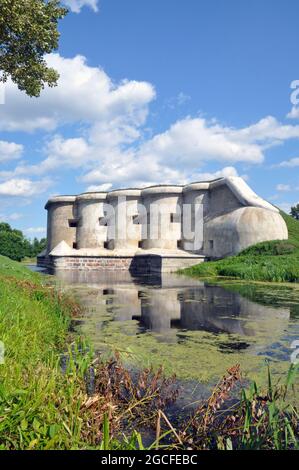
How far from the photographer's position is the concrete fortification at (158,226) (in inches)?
1097

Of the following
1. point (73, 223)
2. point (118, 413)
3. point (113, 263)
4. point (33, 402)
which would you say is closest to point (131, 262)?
point (113, 263)

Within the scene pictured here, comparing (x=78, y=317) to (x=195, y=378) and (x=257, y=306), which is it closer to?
(x=195, y=378)

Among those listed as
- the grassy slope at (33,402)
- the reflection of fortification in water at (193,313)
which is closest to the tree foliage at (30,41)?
the reflection of fortification in water at (193,313)

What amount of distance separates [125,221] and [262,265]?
1851 centimetres

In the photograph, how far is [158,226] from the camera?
3538cm

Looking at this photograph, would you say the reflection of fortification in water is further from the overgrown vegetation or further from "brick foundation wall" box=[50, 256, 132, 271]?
"brick foundation wall" box=[50, 256, 132, 271]

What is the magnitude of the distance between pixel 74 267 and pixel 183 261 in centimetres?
983

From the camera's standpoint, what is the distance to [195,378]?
436cm

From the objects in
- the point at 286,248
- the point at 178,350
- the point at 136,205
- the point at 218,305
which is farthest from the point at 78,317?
the point at 136,205

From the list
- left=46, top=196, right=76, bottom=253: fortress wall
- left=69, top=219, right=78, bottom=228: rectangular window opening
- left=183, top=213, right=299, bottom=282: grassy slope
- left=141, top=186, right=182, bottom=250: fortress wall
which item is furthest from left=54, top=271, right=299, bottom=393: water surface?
left=69, top=219, right=78, bottom=228: rectangular window opening

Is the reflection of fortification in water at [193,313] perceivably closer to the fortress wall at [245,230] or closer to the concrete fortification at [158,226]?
the fortress wall at [245,230]

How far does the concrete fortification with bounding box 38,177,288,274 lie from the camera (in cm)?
2786

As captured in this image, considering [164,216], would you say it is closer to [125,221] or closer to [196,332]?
[125,221]

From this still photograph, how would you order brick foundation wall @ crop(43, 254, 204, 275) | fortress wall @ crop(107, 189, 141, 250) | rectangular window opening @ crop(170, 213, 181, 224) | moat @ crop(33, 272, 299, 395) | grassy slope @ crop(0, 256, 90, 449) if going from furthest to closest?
1. fortress wall @ crop(107, 189, 141, 250)
2. rectangular window opening @ crop(170, 213, 181, 224)
3. brick foundation wall @ crop(43, 254, 204, 275)
4. moat @ crop(33, 272, 299, 395)
5. grassy slope @ crop(0, 256, 90, 449)
